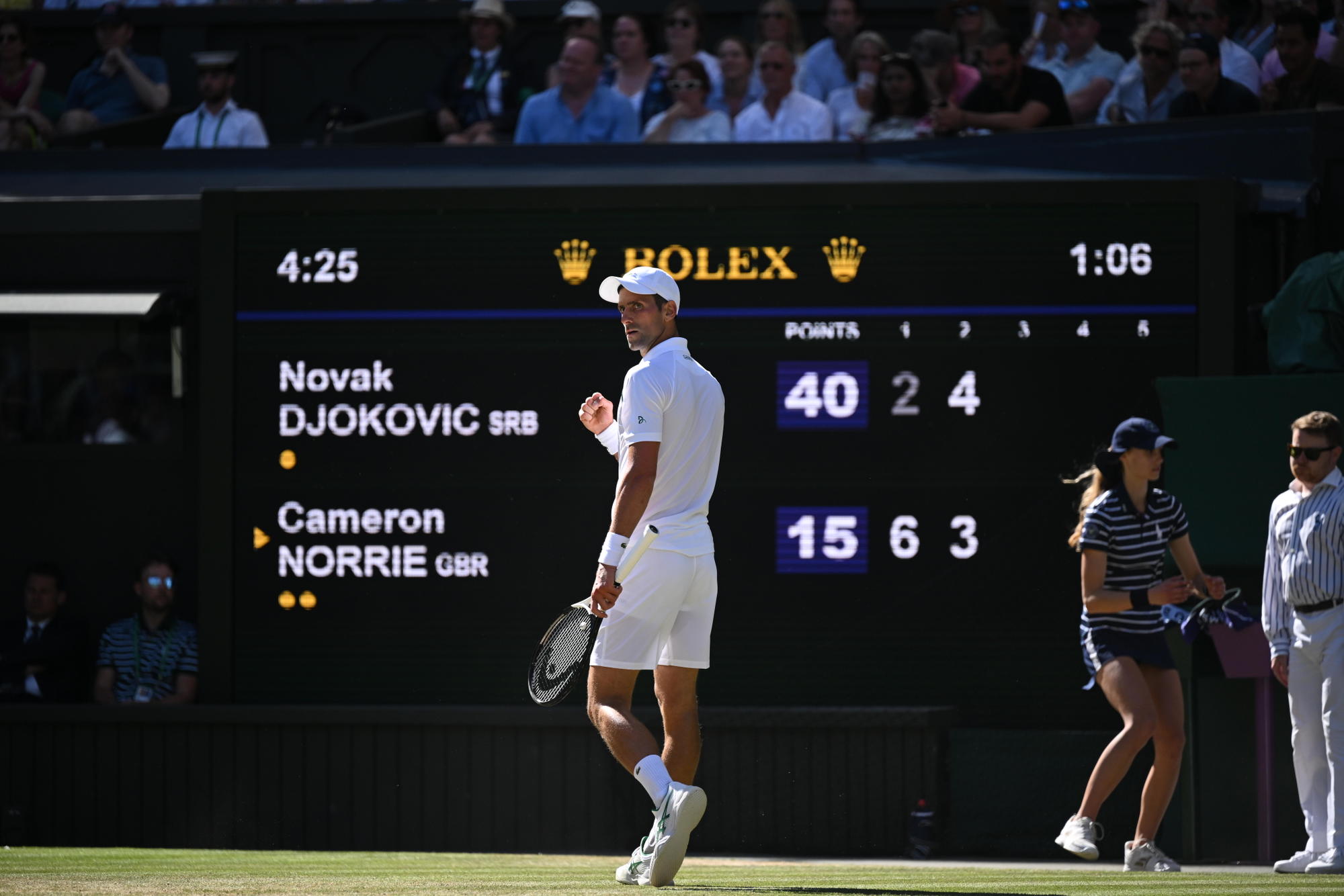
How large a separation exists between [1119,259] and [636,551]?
12.9ft

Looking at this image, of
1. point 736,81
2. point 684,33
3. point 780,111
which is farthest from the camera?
point 684,33

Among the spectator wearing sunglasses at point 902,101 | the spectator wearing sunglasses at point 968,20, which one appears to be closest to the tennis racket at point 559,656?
the spectator wearing sunglasses at point 902,101

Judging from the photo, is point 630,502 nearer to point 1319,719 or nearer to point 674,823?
point 674,823

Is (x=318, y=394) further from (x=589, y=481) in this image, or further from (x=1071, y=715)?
(x=1071, y=715)

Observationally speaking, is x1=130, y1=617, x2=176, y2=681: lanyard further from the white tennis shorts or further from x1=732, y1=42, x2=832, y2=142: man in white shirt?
the white tennis shorts

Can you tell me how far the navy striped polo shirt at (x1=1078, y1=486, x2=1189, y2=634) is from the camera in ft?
24.9

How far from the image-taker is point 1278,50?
10312mm

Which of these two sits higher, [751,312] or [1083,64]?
[1083,64]

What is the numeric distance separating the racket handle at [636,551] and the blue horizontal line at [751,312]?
3349mm

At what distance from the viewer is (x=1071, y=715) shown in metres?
9.23

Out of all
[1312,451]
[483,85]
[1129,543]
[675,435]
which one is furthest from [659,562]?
[483,85]

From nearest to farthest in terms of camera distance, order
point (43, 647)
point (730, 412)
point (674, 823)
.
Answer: point (674, 823)
point (730, 412)
point (43, 647)

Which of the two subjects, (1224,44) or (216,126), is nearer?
(1224,44)

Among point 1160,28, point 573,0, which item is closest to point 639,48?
point 573,0
